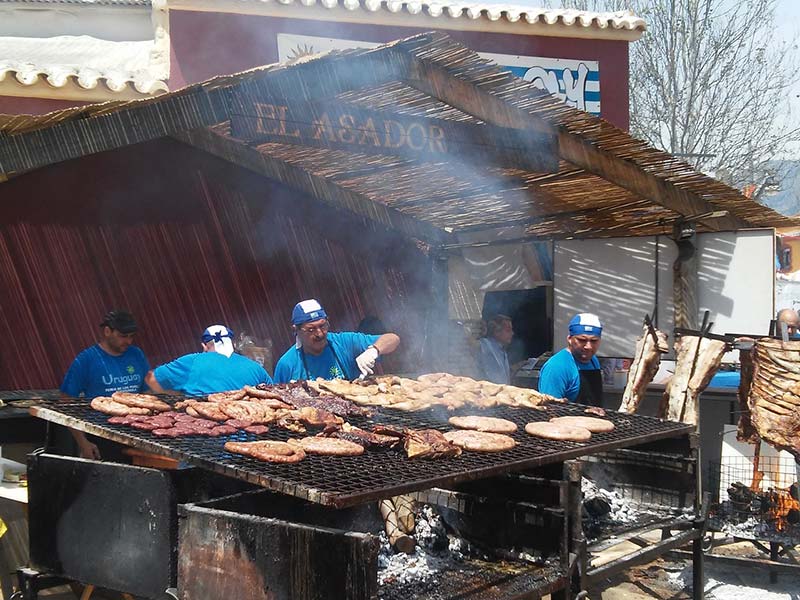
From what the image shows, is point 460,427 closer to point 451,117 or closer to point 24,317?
point 451,117

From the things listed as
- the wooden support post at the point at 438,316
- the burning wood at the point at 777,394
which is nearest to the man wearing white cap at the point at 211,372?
the wooden support post at the point at 438,316

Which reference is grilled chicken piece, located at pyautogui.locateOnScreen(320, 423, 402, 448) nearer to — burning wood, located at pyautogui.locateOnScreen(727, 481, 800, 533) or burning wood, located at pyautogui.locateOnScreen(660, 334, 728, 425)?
burning wood, located at pyautogui.locateOnScreen(660, 334, 728, 425)

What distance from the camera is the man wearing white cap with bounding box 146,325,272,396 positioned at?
21.7 feet

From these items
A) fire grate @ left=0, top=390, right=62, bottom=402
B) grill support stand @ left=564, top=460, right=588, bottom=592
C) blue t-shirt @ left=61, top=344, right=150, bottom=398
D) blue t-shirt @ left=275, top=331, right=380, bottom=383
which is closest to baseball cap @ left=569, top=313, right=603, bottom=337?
blue t-shirt @ left=275, top=331, right=380, bottom=383

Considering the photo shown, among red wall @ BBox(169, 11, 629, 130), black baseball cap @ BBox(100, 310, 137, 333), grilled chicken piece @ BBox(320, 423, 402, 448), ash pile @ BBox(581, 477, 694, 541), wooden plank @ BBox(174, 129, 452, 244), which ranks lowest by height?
ash pile @ BBox(581, 477, 694, 541)

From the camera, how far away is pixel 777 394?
282 inches

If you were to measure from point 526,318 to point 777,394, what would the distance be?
211 inches

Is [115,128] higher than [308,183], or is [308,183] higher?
[115,128]

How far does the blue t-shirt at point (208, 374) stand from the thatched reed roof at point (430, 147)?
6.02ft

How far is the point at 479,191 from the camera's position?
8906mm

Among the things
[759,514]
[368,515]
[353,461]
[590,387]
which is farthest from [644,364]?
[353,461]

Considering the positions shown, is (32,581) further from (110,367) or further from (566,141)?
(566,141)

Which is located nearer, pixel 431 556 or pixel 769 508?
pixel 431 556

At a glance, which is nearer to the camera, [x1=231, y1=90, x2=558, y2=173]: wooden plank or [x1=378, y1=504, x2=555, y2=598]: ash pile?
[x1=378, y1=504, x2=555, y2=598]: ash pile
